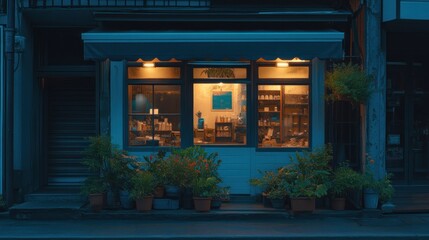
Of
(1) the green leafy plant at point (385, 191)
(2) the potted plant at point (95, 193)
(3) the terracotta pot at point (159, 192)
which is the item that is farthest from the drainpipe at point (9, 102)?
(1) the green leafy plant at point (385, 191)

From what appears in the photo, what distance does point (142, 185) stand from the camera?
10422 mm

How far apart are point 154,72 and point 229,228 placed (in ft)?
11.9

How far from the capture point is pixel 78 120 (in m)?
12.6

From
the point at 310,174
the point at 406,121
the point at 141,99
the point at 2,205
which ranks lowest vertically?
the point at 2,205

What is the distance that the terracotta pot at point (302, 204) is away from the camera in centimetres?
1045

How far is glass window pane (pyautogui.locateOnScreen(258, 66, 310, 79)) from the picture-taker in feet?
38.0

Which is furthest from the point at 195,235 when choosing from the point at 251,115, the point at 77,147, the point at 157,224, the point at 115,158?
the point at 77,147

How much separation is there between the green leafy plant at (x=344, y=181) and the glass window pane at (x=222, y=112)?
6.62 ft

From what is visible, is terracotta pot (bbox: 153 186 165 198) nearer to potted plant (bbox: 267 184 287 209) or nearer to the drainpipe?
potted plant (bbox: 267 184 287 209)

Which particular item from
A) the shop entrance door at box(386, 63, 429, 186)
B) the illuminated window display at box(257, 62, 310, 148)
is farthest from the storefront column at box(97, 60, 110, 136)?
the shop entrance door at box(386, 63, 429, 186)

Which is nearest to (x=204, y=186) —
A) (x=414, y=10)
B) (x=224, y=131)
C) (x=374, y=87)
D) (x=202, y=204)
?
(x=202, y=204)

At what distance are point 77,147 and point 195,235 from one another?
177 inches

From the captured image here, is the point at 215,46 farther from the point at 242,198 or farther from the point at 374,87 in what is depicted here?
the point at 242,198

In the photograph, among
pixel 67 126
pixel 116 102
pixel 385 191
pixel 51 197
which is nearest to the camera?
pixel 385 191
